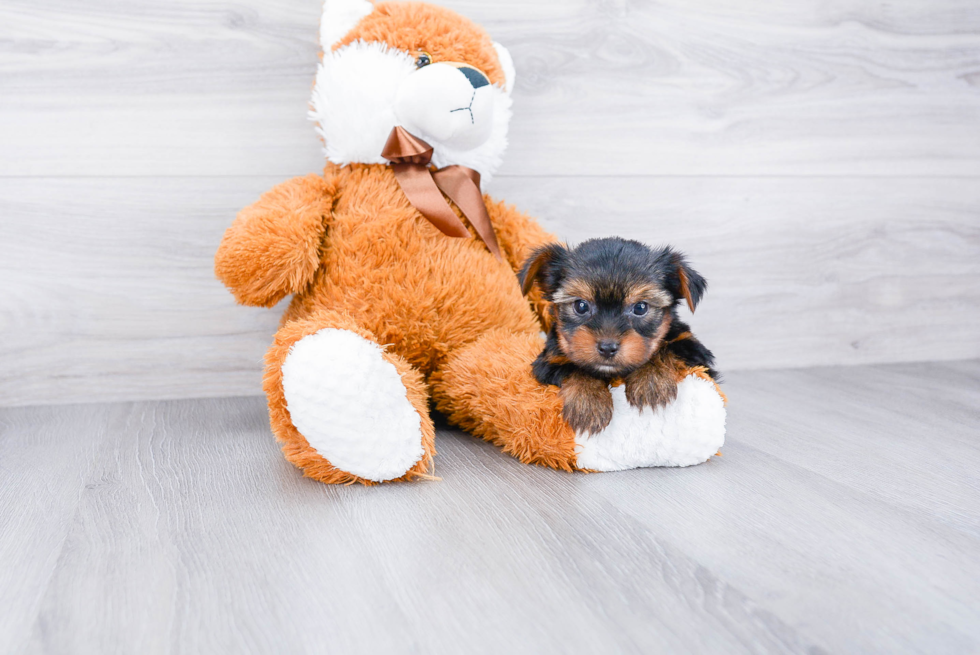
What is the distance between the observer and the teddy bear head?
1.28 metres

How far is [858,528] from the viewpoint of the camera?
0.92 meters

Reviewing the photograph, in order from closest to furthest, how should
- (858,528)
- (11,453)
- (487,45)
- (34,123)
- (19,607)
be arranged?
(19,607), (858,528), (11,453), (487,45), (34,123)

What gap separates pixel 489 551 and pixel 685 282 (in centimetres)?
52

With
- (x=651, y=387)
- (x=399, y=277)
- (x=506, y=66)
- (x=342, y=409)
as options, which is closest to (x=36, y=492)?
(x=342, y=409)

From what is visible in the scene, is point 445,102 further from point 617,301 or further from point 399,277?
point 617,301

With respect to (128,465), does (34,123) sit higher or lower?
higher

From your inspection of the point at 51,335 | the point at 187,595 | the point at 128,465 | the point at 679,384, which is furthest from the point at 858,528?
the point at 51,335

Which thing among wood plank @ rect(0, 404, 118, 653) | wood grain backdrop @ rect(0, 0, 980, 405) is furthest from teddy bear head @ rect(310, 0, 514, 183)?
wood plank @ rect(0, 404, 118, 653)

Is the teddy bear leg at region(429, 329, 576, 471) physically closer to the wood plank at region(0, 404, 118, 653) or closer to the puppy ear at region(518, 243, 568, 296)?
the puppy ear at region(518, 243, 568, 296)

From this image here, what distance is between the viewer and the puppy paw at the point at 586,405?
1089 millimetres

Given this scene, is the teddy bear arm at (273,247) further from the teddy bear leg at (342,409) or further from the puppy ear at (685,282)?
the puppy ear at (685,282)

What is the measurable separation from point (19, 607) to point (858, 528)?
3.21 feet

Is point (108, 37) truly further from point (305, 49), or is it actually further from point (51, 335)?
point (51, 335)

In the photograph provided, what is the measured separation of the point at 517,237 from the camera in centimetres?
147
